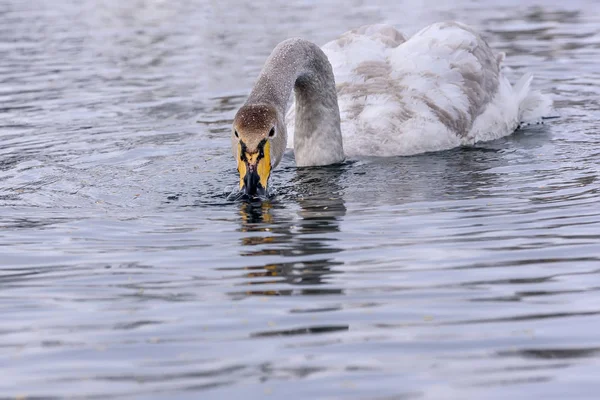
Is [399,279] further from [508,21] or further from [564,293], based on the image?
[508,21]

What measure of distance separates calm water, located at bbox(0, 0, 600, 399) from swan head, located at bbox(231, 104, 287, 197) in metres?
0.32

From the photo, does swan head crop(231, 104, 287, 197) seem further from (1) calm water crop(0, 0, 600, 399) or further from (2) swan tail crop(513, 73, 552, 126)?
(2) swan tail crop(513, 73, 552, 126)

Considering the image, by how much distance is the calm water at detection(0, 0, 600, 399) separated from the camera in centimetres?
564

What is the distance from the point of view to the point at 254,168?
371 inches

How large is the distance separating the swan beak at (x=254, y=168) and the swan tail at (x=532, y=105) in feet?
20.6

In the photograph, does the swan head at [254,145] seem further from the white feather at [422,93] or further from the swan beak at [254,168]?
the white feather at [422,93]

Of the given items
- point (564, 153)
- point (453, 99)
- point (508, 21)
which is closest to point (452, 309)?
point (564, 153)

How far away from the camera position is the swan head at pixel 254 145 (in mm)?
9359

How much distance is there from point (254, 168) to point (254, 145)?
0.68 ft

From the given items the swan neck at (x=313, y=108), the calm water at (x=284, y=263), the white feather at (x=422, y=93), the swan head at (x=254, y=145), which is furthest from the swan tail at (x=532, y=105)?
the swan head at (x=254, y=145)

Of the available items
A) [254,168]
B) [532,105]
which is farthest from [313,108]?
[532,105]

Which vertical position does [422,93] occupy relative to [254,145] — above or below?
below

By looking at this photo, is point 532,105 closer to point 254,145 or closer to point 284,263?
point 254,145

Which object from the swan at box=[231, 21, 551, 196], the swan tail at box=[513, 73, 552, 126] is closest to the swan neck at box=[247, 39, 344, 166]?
the swan at box=[231, 21, 551, 196]
